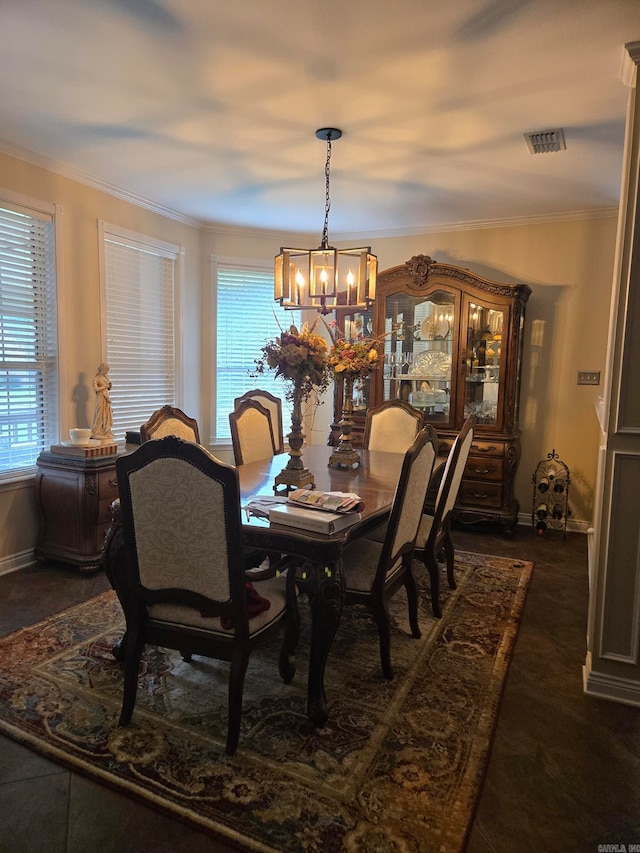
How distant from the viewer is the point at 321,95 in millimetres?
2564

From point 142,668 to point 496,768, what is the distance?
4.84 feet

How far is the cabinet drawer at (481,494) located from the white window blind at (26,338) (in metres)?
3.12

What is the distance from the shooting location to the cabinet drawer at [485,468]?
4320 mm

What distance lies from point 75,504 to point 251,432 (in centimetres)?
119

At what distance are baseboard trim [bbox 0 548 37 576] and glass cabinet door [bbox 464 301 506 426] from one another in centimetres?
338

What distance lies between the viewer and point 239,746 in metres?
1.88

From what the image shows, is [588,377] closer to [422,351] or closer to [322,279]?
[422,351]

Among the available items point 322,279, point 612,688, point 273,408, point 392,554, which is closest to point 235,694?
point 392,554

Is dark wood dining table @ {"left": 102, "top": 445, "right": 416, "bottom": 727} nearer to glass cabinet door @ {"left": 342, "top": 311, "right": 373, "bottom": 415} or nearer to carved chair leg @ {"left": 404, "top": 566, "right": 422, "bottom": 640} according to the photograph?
carved chair leg @ {"left": 404, "top": 566, "right": 422, "bottom": 640}

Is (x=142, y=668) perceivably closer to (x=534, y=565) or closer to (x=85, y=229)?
(x=534, y=565)

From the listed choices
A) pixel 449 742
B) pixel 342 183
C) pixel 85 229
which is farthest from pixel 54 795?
pixel 342 183

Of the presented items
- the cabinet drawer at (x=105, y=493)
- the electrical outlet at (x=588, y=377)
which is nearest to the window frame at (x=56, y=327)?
the cabinet drawer at (x=105, y=493)

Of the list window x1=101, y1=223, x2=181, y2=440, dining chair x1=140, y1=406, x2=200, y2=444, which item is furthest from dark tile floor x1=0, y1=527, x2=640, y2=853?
window x1=101, y1=223, x2=181, y2=440

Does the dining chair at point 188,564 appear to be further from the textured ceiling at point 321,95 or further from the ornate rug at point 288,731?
the textured ceiling at point 321,95
